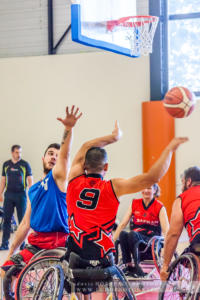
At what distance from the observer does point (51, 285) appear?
353 centimetres

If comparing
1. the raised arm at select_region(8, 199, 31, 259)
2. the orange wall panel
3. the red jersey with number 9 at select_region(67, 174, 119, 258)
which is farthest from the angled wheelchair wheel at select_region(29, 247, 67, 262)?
the orange wall panel

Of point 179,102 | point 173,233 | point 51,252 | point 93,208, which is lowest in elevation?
point 51,252

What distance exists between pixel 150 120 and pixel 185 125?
0.73 metres

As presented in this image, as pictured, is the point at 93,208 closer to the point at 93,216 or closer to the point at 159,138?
the point at 93,216

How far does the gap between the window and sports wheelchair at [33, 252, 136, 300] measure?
7.43 m

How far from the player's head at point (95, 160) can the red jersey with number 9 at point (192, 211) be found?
73 centimetres

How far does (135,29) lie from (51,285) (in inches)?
168

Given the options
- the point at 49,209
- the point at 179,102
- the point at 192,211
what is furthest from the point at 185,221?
the point at 49,209

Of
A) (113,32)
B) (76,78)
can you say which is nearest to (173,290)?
(113,32)

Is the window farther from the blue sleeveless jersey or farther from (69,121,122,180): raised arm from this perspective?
(69,121,122,180): raised arm

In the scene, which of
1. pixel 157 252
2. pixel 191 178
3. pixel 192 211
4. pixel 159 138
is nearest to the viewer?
pixel 192 211

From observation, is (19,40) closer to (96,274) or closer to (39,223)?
(39,223)

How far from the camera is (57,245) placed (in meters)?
4.12

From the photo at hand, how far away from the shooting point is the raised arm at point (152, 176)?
297 cm
